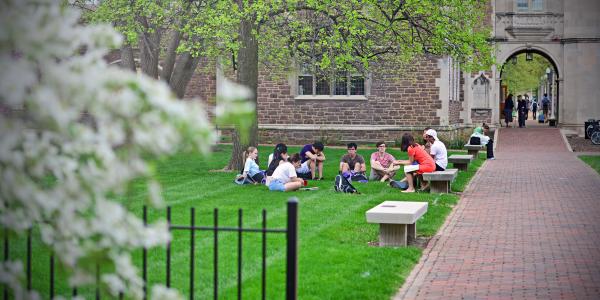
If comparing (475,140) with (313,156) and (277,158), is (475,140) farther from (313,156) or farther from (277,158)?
(277,158)

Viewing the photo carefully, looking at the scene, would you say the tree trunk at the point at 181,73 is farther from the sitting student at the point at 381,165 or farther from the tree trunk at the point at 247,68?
the sitting student at the point at 381,165

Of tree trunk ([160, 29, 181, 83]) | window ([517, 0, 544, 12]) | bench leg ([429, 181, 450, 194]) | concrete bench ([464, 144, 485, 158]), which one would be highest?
window ([517, 0, 544, 12])

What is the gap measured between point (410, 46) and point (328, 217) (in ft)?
28.2

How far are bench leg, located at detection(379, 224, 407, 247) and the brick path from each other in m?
0.41

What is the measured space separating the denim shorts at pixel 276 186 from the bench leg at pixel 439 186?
308cm

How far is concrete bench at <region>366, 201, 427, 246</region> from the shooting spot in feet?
39.8

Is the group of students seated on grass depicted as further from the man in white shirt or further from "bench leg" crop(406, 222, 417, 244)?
"bench leg" crop(406, 222, 417, 244)

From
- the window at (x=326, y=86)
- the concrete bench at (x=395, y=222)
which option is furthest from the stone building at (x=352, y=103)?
the concrete bench at (x=395, y=222)

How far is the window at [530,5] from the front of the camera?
162 feet

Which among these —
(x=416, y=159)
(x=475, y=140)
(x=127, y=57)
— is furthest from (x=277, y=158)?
(x=475, y=140)

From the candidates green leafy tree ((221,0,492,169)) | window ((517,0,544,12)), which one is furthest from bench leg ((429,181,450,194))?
window ((517,0,544,12))

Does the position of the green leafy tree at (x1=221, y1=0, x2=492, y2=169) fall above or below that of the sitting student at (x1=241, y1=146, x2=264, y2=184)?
above

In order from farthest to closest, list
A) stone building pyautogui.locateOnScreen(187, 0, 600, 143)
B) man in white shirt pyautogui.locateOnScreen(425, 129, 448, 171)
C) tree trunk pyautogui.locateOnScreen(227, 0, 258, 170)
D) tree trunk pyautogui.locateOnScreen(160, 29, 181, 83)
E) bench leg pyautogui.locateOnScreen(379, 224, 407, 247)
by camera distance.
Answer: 1. stone building pyautogui.locateOnScreen(187, 0, 600, 143)
2. tree trunk pyautogui.locateOnScreen(160, 29, 181, 83)
3. tree trunk pyautogui.locateOnScreen(227, 0, 258, 170)
4. man in white shirt pyautogui.locateOnScreen(425, 129, 448, 171)
5. bench leg pyautogui.locateOnScreen(379, 224, 407, 247)

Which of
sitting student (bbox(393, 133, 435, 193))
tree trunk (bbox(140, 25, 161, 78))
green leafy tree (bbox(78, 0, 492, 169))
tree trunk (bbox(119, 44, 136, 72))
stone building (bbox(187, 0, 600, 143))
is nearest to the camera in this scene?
sitting student (bbox(393, 133, 435, 193))
